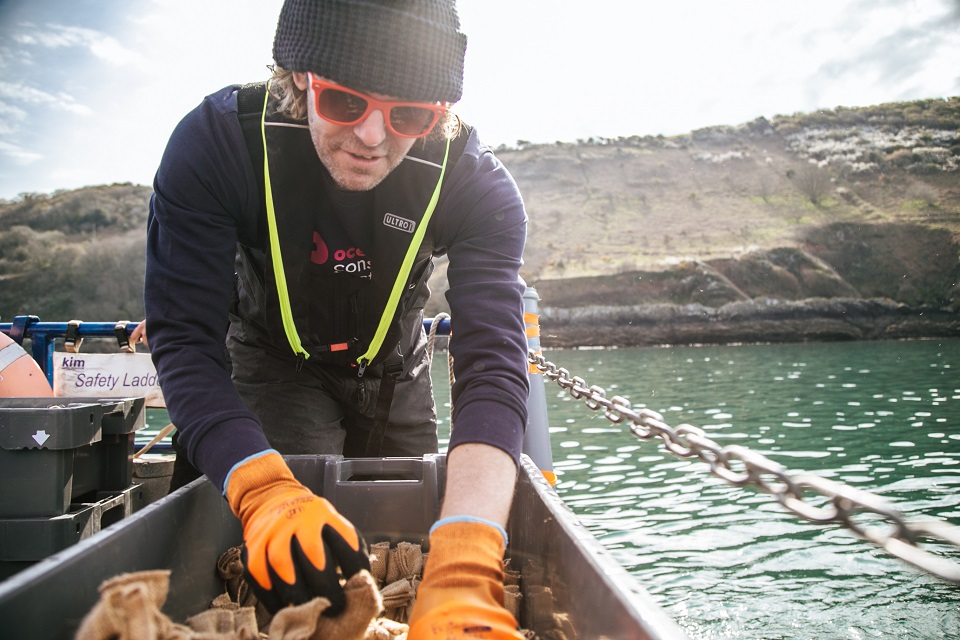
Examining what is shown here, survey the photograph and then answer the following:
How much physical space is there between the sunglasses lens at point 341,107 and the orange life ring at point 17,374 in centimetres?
226

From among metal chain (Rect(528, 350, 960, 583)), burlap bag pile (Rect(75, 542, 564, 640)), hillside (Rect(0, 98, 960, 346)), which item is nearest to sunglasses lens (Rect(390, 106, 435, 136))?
metal chain (Rect(528, 350, 960, 583))

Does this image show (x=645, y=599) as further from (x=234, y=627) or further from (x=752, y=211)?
(x=752, y=211)

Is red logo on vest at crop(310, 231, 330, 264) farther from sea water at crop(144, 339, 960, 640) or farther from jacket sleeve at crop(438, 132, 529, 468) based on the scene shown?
sea water at crop(144, 339, 960, 640)

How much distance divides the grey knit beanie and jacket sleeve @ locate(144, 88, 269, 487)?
0.33 meters

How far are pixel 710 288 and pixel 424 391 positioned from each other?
37491 millimetres

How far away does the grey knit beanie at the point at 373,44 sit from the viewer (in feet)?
5.76

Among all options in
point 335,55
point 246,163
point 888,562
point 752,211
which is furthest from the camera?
point 752,211

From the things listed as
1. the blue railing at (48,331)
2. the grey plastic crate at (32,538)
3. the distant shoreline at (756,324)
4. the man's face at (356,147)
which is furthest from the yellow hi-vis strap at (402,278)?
the distant shoreline at (756,324)

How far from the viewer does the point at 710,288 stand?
124 ft

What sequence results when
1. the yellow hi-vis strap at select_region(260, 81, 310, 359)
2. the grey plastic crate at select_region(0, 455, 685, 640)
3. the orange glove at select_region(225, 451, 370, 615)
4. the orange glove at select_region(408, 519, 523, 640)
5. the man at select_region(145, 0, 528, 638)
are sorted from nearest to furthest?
the grey plastic crate at select_region(0, 455, 685, 640), the orange glove at select_region(408, 519, 523, 640), the orange glove at select_region(225, 451, 370, 615), the man at select_region(145, 0, 528, 638), the yellow hi-vis strap at select_region(260, 81, 310, 359)

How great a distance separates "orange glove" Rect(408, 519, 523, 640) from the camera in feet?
3.82

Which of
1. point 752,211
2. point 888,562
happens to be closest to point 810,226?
point 752,211

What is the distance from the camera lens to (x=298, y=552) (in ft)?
4.25

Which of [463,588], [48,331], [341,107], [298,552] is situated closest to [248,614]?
[298,552]
